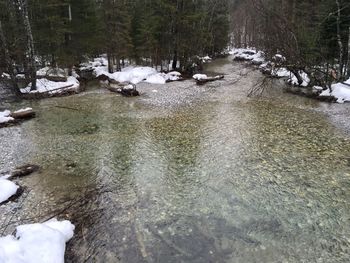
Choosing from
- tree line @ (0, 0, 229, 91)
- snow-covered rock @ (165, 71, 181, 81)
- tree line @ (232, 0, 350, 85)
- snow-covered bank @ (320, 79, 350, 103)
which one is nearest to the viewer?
snow-covered bank @ (320, 79, 350, 103)

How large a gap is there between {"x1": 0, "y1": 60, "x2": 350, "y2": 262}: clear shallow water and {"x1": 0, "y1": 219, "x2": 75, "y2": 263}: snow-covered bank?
11.0 inches

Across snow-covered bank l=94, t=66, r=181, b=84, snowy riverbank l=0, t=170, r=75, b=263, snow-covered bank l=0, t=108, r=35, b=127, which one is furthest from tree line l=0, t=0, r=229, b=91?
snowy riverbank l=0, t=170, r=75, b=263

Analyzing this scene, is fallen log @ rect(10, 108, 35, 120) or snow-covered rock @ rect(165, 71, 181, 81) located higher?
snow-covered rock @ rect(165, 71, 181, 81)

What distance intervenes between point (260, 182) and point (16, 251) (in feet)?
19.3

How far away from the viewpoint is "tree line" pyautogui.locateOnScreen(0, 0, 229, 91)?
2500 cm

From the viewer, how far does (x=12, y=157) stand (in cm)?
1045

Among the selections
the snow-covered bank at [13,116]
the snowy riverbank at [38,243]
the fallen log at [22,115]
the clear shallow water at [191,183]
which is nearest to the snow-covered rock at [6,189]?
the clear shallow water at [191,183]

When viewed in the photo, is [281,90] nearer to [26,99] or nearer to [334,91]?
[334,91]

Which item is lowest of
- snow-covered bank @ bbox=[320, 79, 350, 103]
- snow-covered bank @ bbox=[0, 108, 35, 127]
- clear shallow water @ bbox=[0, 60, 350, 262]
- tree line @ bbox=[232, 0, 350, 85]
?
clear shallow water @ bbox=[0, 60, 350, 262]

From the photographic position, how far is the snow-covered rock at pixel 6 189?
25.6 feet

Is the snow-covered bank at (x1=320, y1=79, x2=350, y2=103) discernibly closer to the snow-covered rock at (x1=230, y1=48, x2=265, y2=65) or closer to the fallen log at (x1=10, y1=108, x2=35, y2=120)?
the fallen log at (x1=10, y1=108, x2=35, y2=120)

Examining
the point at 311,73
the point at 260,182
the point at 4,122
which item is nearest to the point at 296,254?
the point at 260,182

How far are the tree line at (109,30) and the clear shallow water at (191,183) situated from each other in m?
12.0

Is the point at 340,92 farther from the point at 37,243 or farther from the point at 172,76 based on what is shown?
the point at 37,243
